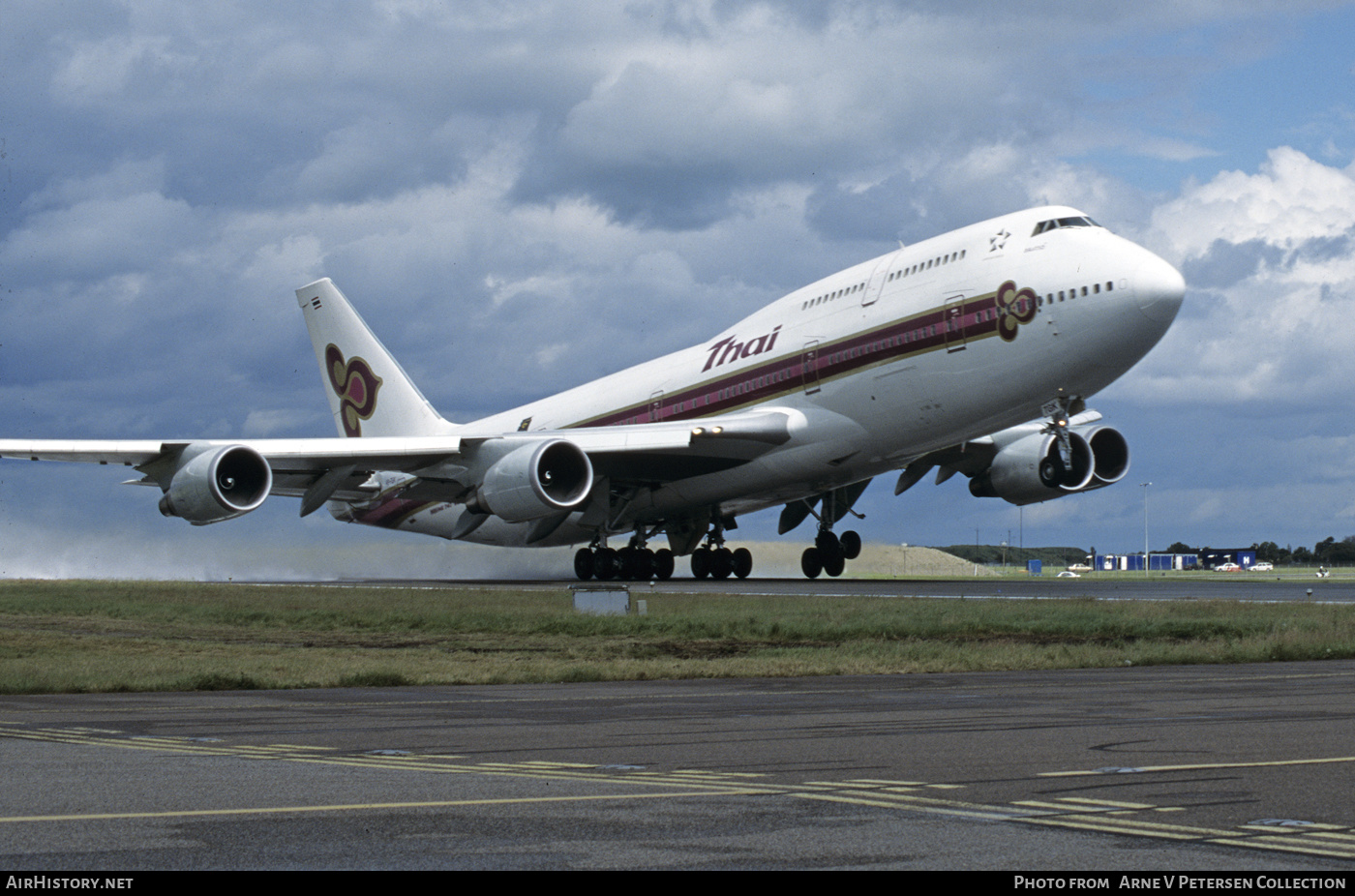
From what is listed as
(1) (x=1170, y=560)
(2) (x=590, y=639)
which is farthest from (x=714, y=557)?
(1) (x=1170, y=560)

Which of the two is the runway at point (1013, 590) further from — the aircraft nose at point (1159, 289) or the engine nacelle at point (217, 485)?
the engine nacelle at point (217, 485)

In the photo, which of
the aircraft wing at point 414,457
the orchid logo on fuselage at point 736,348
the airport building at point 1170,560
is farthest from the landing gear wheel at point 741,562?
the airport building at point 1170,560

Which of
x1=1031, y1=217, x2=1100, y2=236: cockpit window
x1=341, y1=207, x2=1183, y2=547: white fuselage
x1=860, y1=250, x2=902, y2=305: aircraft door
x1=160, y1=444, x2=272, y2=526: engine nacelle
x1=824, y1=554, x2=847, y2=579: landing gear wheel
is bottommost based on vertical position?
x1=824, y1=554, x2=847, y2=579: landing gear wheel

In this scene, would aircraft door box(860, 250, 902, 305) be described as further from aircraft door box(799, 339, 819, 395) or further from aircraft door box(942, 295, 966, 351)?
aircraft door box(942, 295, 966, 351)

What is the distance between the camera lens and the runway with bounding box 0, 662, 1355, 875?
6332 mm

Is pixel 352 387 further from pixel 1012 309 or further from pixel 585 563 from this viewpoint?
pixel 1012 309

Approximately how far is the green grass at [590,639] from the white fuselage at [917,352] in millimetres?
6576

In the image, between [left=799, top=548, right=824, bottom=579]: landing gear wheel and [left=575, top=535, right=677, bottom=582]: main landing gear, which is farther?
[left=799, top=548, right=824, bottom=579]: landing gear wheel

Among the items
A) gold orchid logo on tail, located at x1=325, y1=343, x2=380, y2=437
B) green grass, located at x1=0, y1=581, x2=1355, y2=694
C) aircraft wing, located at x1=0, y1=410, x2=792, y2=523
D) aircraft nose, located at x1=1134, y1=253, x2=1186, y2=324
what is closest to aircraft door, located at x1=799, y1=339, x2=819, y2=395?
aircraft wing, located at x1=0, y1=410, x2=792, y2=523

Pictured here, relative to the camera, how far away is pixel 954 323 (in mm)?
36750

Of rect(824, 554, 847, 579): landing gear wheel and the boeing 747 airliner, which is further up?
the boeing 747 airliner

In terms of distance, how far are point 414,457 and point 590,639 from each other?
17.2 m

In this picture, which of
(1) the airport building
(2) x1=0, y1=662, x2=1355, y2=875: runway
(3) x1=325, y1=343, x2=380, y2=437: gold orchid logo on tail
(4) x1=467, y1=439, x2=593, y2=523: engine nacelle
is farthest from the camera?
(1) the airport building

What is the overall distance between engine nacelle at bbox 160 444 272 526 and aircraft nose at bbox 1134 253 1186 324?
2190 cm
